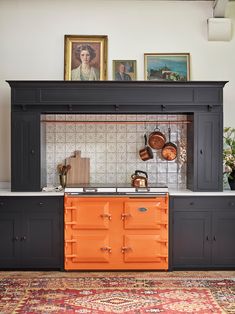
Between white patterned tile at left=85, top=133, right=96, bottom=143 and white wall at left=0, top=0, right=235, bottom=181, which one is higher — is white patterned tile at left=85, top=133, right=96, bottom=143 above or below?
below

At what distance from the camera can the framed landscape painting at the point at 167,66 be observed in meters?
5.52

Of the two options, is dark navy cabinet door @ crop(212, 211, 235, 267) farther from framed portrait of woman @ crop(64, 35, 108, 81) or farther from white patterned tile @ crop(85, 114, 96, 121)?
framed portrait of woman @ crop(64, 35, 108, 81)

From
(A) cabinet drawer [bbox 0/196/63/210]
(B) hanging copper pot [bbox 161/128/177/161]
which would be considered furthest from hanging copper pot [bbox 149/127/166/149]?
(A) cabinet drawer [bbox 0/196/63/210]

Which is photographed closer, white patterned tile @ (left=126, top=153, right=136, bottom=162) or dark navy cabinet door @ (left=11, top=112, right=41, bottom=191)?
dark navy cabinet door @ (left=11, top=112, right=41, bottom=191)

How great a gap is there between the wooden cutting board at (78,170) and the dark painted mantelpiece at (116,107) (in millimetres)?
422

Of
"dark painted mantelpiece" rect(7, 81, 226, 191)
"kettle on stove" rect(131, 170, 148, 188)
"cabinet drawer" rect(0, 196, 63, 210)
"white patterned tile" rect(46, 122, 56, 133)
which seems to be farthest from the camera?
"white patterned tile" rect(46, 122, 56, 133)

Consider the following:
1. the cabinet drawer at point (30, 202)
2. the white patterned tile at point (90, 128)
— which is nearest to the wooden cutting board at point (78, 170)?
the white patterned tile at point (90, 128)

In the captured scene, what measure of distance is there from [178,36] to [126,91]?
1.13 metres

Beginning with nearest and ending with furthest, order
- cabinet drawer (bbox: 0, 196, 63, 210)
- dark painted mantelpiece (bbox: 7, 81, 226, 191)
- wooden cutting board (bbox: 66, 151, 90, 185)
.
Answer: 1. cabinet drawer (bbox: 0, 196, 63, 210)
2. dark painted mantelpiece (bbox: 7, 81, 226, 191)
3. wooden cutting board (bbox: 66, 151, 90, 185)

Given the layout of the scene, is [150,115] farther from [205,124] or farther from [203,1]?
[203,1]

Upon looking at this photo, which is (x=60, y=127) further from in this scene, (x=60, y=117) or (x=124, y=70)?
(x=124, y=70)

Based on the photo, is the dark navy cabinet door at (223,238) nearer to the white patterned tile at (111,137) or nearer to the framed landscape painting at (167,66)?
the white patterned tile at (111,137)

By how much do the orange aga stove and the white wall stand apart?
1.19m

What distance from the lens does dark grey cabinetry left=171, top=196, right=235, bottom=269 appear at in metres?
4.88
